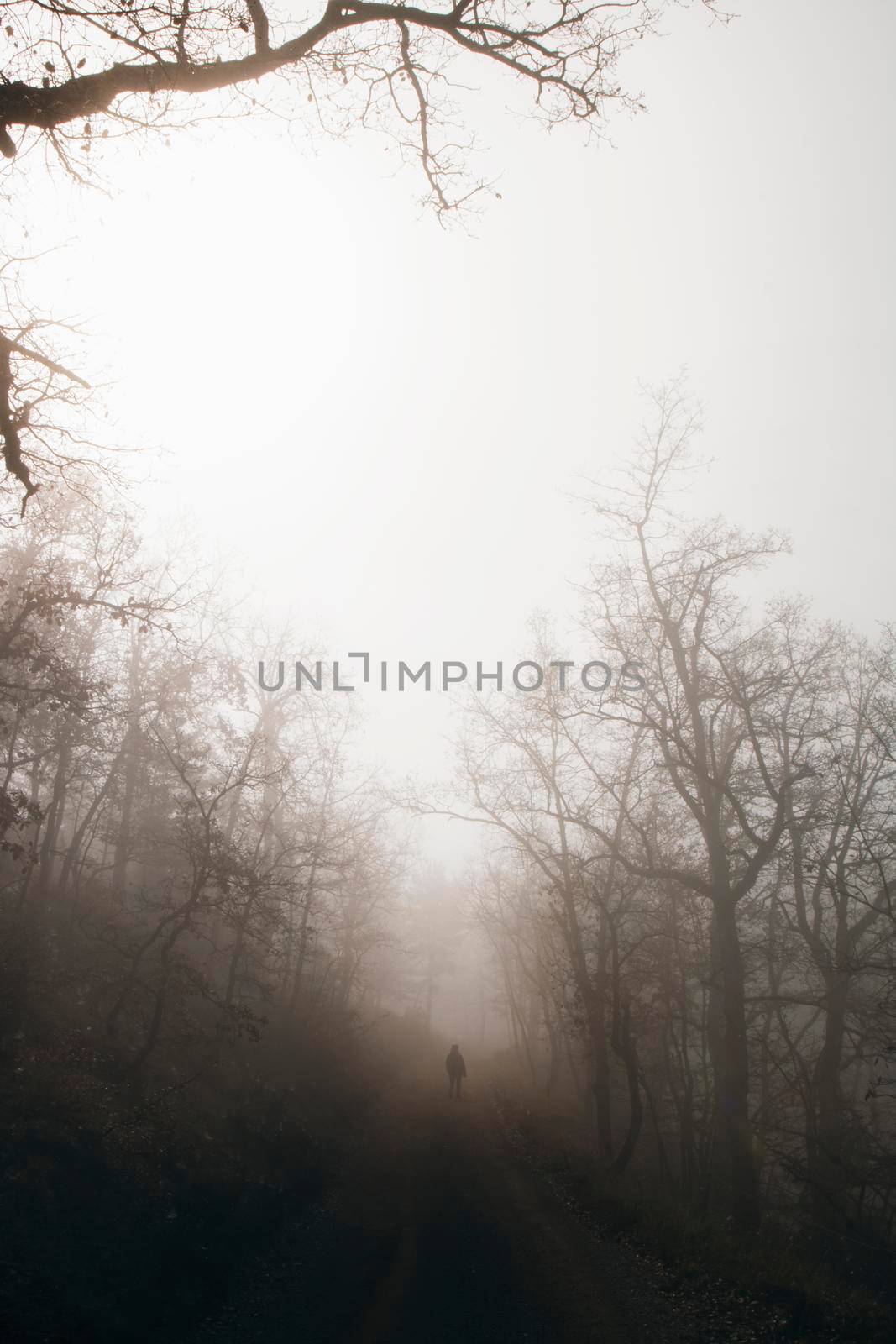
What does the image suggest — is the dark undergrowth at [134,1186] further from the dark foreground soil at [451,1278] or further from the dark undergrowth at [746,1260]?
the dark undergrowth at [746,1260]

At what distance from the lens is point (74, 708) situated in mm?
8789

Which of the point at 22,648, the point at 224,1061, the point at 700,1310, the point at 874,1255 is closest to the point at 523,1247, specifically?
the point at 700,1310

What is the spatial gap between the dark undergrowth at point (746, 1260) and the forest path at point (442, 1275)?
493 mm

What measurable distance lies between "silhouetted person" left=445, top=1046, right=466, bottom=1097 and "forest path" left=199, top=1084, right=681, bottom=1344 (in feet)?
34.5

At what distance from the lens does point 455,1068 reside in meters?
24.8

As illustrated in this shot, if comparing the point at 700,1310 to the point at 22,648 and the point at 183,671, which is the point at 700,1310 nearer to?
the point at 22,648

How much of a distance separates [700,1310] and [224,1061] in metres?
10.9

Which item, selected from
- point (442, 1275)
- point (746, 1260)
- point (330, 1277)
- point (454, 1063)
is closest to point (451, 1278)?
point (442, 1275)

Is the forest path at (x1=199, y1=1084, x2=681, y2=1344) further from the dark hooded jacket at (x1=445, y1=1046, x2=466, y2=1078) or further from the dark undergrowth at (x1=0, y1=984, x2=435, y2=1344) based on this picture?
the dark hooded jacket at (x1=445, y1=1046, x2=466, y2=1078)

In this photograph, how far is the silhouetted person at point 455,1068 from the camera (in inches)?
969

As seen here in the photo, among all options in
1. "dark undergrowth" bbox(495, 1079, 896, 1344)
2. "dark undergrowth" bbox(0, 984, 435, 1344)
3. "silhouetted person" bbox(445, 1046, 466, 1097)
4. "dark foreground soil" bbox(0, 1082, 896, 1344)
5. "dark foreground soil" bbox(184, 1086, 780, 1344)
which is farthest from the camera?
"silhouetted person" bbox(445, 1046, 466, 1097)

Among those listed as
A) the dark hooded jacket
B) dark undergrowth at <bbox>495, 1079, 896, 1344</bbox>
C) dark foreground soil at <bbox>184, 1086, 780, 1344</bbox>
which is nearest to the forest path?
dark foreground soil at <bbox>184, 1086, 780, 1344</bbox>

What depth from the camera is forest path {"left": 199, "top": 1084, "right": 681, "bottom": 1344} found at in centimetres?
774

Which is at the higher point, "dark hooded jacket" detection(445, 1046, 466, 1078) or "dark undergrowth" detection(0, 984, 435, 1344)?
"dark undergrowth" detection(0, 984, 435, 1344)
